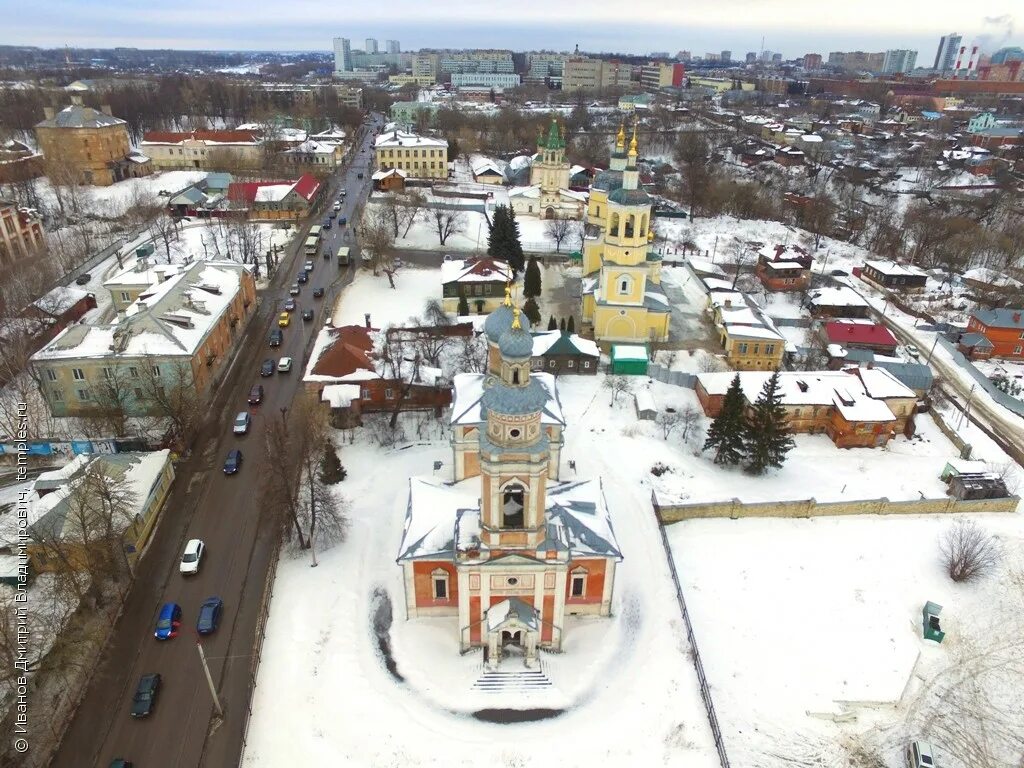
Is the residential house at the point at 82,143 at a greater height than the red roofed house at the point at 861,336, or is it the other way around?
the residential house at the point at 82,143

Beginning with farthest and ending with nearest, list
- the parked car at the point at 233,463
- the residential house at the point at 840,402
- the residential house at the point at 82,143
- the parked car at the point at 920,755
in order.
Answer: the residential house at the point at 82,143
the residential house at the point at 840,402
the parked car at the point at 233,463
the parked car at the point at 920,755

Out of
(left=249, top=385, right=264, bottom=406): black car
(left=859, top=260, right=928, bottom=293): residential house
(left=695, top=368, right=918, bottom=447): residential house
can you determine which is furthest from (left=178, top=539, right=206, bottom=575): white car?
(left=859, top=260, right=928, bottom=293): residential house

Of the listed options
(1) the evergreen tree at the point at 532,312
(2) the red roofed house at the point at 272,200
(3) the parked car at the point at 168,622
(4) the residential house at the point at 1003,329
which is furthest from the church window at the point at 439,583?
(2) the red roofed house at the point at 272,200

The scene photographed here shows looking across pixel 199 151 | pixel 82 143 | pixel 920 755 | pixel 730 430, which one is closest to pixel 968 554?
pixel 920 755

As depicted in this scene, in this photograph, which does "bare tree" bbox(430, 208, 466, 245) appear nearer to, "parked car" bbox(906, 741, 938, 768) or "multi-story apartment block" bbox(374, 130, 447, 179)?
"multi-story apartment block" bbox(374, 130, 447, 179)

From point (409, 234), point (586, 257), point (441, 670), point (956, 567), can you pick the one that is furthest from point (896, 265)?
point (441, 670)

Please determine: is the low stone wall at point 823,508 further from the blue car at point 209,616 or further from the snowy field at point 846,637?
the blue car at point 209,616
